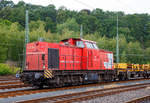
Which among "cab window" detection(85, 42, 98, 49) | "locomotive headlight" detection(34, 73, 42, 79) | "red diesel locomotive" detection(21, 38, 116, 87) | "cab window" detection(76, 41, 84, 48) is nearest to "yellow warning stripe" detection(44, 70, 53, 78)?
"red diesel locomotive" detection(21, 38, 116, 87)

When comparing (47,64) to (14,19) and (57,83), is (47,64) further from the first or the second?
(14,19)

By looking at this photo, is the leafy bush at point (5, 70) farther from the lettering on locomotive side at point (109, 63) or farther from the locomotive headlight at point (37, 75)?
the locomotive headlight at point (37, 75)

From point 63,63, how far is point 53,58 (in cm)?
99

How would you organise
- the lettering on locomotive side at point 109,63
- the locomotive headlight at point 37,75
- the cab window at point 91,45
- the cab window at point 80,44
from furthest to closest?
1. the lettering on locomotive side at point 109,63
2. the cab window at point 91,45
3. the cab window at point 80,44
4. the locomotive headlight at point 37,75

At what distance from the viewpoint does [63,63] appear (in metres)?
13.5

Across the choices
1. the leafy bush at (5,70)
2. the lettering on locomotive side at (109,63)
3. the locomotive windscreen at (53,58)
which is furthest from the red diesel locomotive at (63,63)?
the leafy bush at (5,70)

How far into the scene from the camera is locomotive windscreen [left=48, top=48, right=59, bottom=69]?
12613 mm

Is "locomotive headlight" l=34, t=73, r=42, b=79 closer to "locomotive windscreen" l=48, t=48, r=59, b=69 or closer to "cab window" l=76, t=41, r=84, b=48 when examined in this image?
"locomotive windscreen" l=48, t=48, r=59, b=69

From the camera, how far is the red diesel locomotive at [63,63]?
12.3 meters

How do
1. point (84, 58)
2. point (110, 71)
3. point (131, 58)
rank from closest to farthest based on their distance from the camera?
point (84, 58), point (110, 71), point (131, 58)

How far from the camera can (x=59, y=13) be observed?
283 ft

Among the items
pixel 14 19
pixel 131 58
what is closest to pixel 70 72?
pixel 131 58

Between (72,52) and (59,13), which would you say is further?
(59,13)

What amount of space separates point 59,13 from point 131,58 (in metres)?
43.2
